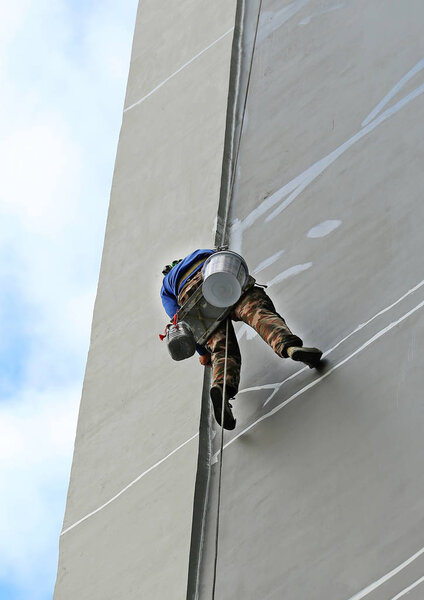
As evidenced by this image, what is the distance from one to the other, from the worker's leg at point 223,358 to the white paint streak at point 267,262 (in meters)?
0.71

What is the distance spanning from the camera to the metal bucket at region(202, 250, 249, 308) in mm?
5758

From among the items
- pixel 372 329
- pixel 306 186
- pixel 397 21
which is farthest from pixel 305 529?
pixel 397 21

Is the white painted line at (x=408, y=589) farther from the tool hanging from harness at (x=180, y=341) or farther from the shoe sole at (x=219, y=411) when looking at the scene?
the tool hanging from harness at (x=180, y=341)

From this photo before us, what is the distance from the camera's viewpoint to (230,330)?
6.32 meters

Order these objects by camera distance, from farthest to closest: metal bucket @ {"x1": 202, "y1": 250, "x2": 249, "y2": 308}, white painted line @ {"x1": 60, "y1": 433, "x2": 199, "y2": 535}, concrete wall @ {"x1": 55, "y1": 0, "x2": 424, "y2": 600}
A: white painted line @ {"x1": 60, "y1": 433, "x2": 199, "y2": 535} → metal bucket @ {"x1": 202, "y1": 250, "x2": 249, "y2": 308} → concrete wall @ {"x1": 55, "y1": 0, "x2": 424, "y2": 600}

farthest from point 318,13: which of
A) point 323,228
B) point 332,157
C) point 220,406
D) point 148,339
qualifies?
point 220,406

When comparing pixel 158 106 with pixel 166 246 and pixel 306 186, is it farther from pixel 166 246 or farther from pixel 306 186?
pixel 306 186

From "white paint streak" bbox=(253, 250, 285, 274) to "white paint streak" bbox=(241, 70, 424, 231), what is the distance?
1.00 ft

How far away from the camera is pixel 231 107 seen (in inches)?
334

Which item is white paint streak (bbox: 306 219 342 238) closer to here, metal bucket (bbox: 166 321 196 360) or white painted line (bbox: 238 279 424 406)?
white painted line (bbox: 238 279 424 406)

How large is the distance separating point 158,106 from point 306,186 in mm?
2397

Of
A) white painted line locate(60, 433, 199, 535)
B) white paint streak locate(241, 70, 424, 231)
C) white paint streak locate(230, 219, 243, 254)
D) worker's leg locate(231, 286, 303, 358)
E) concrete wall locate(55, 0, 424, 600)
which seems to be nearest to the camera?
concrete wall locate(55, 0, 424, 600)

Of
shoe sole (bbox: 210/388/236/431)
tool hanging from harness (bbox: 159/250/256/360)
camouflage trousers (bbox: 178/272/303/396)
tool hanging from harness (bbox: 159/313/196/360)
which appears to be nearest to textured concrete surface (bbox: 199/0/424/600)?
shoe sole (bbox: 210/388/236/431)

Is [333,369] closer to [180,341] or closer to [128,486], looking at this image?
[180,341]
